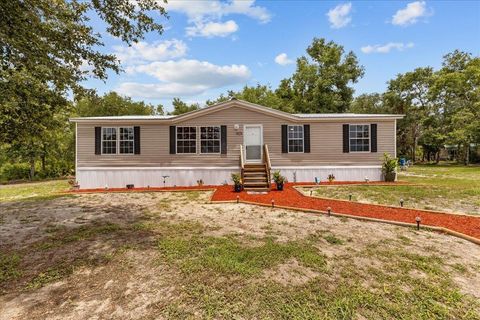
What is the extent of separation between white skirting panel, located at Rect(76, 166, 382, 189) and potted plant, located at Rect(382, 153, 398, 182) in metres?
0.33

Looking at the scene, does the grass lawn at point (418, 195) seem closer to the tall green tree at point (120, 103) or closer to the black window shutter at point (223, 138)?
the black window shutter at point (223, 138)

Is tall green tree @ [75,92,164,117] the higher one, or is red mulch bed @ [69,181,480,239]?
tall green tree @ [75,92,164,117]

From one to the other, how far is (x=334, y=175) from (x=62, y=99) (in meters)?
12.4

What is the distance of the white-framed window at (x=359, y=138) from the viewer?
1345 centimetres

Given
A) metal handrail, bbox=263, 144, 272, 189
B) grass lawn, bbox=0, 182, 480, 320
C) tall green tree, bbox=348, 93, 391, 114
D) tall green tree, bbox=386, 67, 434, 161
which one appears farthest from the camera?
tall green tree, bbox=348, 93, 391, 114

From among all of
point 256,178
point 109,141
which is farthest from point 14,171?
point 256,178

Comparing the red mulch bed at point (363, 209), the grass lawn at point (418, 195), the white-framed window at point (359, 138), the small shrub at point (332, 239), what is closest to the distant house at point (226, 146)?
the white-framed window at point (359, 138)

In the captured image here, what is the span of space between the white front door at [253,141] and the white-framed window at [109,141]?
7.06 metres

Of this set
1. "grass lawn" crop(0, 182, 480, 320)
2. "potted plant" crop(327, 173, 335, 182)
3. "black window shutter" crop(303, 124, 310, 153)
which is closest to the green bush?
"grass lawn" crop(0, 182, 480, 320)

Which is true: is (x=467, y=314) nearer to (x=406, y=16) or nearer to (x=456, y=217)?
(x=456, y=217)

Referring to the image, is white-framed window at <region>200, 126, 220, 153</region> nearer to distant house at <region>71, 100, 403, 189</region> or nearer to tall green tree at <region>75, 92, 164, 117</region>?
distant house at <region>71, 100, 403, 189</region>

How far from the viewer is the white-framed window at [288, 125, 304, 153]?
532 inches

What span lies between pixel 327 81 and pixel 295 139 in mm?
17694

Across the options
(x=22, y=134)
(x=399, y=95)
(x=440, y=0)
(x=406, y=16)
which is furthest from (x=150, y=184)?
(x=399, y=95)
